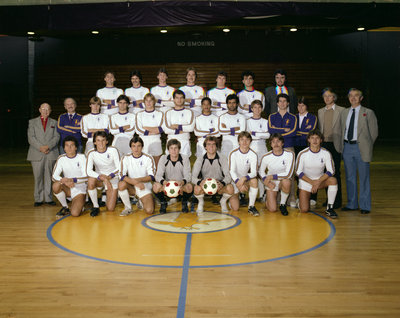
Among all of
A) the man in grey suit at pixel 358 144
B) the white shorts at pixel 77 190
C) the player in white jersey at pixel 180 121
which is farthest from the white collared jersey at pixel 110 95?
the man in grey suit at pixel 358 144

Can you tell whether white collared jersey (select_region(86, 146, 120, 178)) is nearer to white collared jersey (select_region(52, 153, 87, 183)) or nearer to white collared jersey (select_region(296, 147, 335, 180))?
white collared jersey (select_region(52, 153, 87, 183))

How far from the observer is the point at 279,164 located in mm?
7309

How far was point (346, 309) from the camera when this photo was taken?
3678 millimetres

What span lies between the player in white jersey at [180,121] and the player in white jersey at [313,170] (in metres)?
2.12

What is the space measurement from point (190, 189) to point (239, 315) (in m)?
3.63

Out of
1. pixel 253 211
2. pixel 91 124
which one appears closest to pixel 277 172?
pixel 253 211

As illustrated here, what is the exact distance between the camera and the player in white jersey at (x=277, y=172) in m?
7.14

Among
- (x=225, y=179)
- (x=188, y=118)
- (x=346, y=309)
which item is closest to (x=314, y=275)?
(x=346, y=309)

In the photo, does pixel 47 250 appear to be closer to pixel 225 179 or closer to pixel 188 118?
pixel 225 179

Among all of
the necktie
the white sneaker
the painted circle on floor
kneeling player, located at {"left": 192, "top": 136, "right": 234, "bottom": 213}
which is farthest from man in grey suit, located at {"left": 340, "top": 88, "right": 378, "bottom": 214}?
the white sneaker

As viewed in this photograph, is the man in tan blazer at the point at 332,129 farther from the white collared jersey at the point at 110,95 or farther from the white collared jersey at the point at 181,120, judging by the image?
the white collared jersey at the point at 110,95

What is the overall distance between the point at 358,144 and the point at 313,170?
2.69 ft

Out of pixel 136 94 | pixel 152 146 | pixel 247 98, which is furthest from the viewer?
pixel 136 94

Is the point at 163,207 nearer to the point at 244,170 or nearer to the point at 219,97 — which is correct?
the point at 244,170
